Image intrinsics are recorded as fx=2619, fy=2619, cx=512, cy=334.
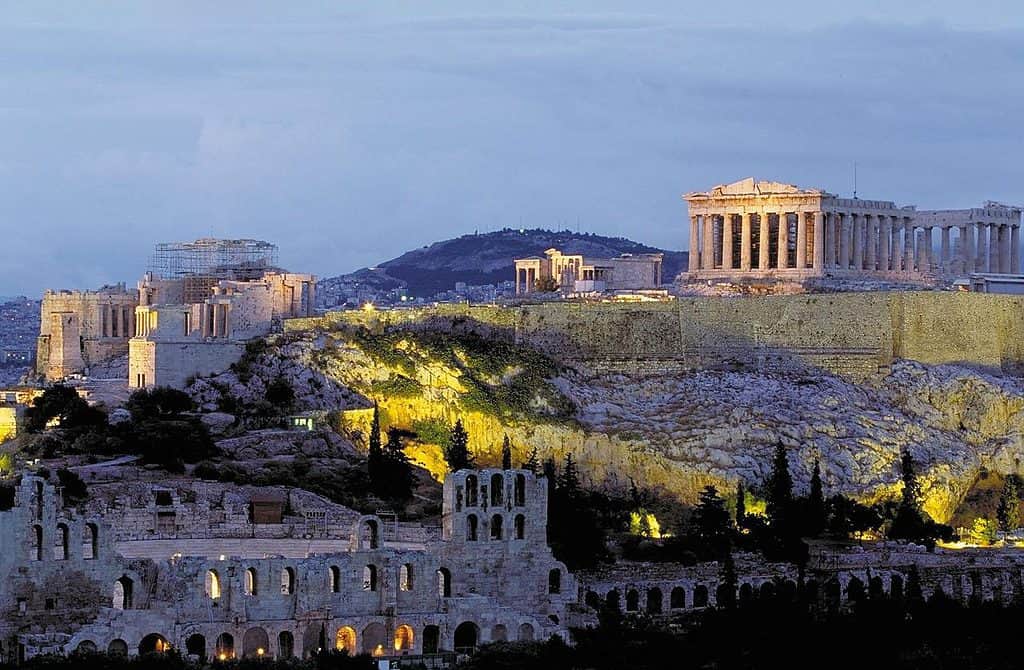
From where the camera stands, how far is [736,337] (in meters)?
89.6

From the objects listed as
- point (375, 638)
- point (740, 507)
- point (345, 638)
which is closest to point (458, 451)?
point (740, 507)

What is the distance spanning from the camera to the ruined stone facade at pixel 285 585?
52.0 m

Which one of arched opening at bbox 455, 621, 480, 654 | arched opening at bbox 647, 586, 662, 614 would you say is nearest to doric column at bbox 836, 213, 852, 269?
arched opening at bbox 647, 586, 662, 614

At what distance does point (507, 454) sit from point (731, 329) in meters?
18.3

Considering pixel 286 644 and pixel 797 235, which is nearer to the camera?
pixel 286 644

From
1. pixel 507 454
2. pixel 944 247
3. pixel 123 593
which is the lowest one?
pixel 123 593

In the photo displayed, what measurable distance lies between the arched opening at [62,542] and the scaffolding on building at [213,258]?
4271cm

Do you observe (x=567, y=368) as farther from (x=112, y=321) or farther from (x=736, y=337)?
(x=112, y=321)

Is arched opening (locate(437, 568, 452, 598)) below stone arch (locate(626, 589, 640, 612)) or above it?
above

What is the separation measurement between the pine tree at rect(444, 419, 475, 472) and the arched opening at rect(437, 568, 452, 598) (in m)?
15.6

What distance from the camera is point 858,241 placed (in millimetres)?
99688

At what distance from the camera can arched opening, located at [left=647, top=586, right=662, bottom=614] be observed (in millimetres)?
60844

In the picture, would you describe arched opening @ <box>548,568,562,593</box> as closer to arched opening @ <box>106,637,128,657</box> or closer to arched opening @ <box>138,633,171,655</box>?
arched opening @ <box>138,633,171,655</box>

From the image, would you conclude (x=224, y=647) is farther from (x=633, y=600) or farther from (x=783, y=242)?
(x=783, y=242)
